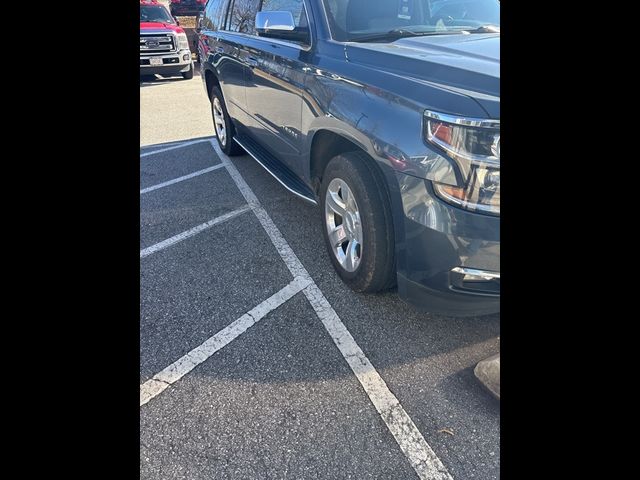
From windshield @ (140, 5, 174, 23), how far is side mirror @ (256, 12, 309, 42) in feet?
35.7

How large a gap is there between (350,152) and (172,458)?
176cm

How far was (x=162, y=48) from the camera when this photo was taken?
38.6 feet

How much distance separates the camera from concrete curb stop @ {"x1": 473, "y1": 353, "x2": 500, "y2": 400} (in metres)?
2.11

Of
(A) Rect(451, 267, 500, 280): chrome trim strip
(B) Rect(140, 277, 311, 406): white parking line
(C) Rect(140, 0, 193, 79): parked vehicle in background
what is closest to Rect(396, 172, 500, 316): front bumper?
(A) Rect(451, 267, 500, 280): chrome trim strip

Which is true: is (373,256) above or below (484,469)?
above

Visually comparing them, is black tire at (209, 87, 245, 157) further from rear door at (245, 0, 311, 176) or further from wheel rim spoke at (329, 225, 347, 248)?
wheel rim spoke at (329, 225, 347, 248)

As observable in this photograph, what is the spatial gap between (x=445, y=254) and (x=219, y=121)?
4.46m

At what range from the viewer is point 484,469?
1.75 metres

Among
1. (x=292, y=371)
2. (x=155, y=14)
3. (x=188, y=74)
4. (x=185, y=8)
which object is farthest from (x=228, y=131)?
(x=185, y=8)

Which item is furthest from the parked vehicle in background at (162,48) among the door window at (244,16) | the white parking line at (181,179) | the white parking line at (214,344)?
the white parking line at (214,344)

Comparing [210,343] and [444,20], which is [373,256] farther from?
[444,20]

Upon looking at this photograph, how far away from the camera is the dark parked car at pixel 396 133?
1.91 meters

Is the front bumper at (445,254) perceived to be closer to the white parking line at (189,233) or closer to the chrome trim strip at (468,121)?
the chrome trim strip at (468,121)

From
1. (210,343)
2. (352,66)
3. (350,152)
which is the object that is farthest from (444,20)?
(210,343)
